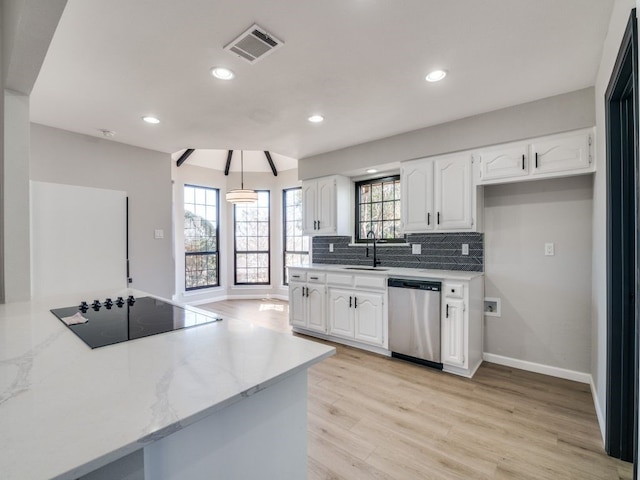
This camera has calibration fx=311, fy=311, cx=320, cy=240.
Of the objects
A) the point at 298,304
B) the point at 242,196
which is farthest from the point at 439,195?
the point at 242,196

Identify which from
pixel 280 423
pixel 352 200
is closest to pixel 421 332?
pixel 352 200

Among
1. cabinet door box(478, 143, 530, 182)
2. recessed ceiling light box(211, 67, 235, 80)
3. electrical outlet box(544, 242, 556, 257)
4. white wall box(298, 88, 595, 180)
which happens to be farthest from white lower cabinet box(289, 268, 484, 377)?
recessed ceiling light box(211, 67, 235, 80)

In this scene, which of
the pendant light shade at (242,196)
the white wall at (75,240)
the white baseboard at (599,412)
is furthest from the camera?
the pendant light shade at (242,196)

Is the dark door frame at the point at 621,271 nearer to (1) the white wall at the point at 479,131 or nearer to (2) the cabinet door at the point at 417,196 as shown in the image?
(1) the white wall at the point at 479,131

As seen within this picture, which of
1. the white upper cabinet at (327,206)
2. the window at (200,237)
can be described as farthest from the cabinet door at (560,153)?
the window at (200,237)

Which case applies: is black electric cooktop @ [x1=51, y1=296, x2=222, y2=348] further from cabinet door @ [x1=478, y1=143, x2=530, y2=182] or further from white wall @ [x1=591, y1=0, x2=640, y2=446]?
cabinet door @ [x1=478, y1=143, x2=530, y2=182]

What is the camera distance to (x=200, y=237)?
6219mm

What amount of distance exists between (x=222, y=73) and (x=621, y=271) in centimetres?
290

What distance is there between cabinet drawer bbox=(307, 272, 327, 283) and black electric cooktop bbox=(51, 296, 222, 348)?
233 centimetres

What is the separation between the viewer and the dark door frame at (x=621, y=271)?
5.83 ft

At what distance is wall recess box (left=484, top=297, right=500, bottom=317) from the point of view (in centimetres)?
324

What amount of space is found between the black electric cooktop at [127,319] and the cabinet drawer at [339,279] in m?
2.26

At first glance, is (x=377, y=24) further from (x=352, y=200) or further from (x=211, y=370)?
(x=352, y=200)

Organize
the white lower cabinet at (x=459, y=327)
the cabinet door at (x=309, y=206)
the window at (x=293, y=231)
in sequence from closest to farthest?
the white lower cabinet at (x=459, y=327) < the cabinet door at (x=309, y=206) < the window at (x=293, y=231)
